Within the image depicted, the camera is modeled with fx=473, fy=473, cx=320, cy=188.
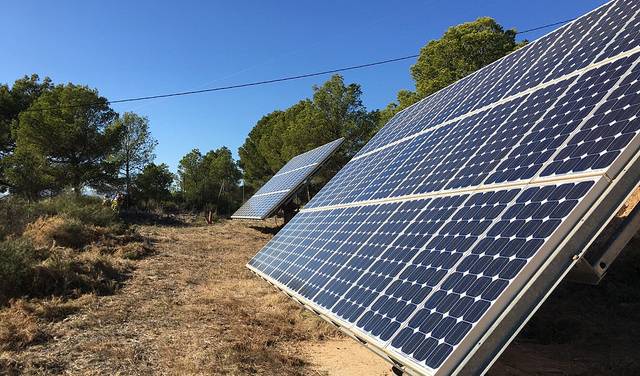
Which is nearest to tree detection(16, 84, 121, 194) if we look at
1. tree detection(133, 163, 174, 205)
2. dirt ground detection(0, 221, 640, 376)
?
tree detection(133, 163, 174, 205)

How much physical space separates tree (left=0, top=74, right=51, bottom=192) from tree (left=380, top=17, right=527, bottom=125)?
3369 cm

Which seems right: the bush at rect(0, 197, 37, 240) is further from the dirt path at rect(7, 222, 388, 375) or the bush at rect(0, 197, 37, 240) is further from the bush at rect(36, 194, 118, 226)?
the dirt path at rect(7, 222, 388, 375)

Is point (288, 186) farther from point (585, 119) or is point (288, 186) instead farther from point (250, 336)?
point (585, 119)

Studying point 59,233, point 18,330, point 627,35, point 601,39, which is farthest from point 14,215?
point 627,35

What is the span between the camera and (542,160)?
510 cm

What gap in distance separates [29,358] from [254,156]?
2077 inches

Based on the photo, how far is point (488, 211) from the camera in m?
5.06

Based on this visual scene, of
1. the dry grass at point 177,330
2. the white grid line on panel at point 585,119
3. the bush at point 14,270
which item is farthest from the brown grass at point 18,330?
the white grid line on panel at point 585,119

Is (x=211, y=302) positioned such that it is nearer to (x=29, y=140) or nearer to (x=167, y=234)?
(x=167, y=234)

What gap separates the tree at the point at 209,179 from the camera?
172ft

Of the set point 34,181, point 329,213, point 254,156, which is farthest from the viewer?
point 254,156

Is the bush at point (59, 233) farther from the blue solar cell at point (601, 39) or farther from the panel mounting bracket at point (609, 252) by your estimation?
the panel mounting bracket at point (609, 252)

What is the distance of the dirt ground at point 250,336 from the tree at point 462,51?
48.9ft

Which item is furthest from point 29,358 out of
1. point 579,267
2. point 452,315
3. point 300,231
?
point 579,267
